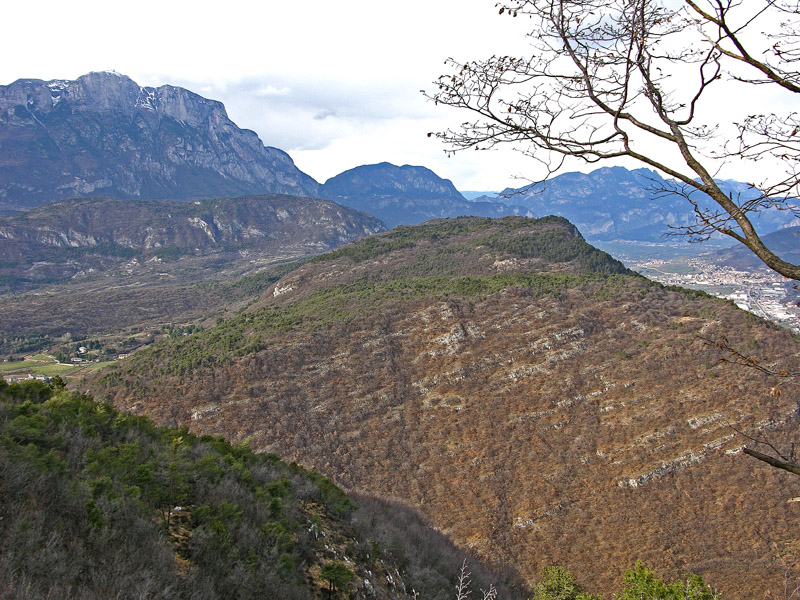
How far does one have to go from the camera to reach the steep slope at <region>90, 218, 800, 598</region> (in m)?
24.9

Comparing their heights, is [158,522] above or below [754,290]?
below

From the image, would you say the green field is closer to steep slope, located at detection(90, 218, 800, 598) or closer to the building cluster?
steep slope, located at detection(90, 218, 800, 598)

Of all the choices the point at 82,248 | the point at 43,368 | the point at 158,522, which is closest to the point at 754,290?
the point at 158,522

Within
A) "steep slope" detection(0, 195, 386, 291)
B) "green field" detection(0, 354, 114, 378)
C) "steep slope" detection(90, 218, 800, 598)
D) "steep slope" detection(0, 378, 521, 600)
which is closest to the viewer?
"steep slope" detection(0, 378, 521, 600)

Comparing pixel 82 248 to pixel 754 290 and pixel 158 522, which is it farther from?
pixel 754 290

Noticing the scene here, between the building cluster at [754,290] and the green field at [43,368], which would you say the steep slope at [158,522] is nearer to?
the green field at [43,368]

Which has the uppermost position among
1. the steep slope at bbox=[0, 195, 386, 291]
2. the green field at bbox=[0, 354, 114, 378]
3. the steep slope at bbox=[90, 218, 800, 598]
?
the steep slope at bbox=[0, 195, 386, 291]

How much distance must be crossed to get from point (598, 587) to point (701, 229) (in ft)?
79.2

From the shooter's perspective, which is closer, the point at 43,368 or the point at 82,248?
the point at 43,368

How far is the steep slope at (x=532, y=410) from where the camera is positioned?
981 inches

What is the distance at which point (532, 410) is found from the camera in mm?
34625

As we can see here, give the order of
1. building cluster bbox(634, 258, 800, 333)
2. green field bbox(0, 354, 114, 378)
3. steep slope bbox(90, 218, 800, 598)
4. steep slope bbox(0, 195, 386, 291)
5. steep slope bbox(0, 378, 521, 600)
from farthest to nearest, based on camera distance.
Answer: steep slope bbox(0, 195, 386, 291) < building cluster bbox(634, 258, 800, 333) < green field bbox(0, 354, 114, 378) < steep slope bbox(90, 218, 800, 598) < steep slope bbox(0, 378, 521, 600)

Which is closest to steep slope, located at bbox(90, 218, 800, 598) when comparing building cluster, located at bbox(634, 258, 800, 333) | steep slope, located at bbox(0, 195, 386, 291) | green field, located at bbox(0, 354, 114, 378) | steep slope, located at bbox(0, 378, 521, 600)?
steep slope, located at bbox(0, 378, 521, 600)

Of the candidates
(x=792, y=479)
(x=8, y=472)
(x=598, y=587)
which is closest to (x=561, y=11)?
(x=8, y=472)
